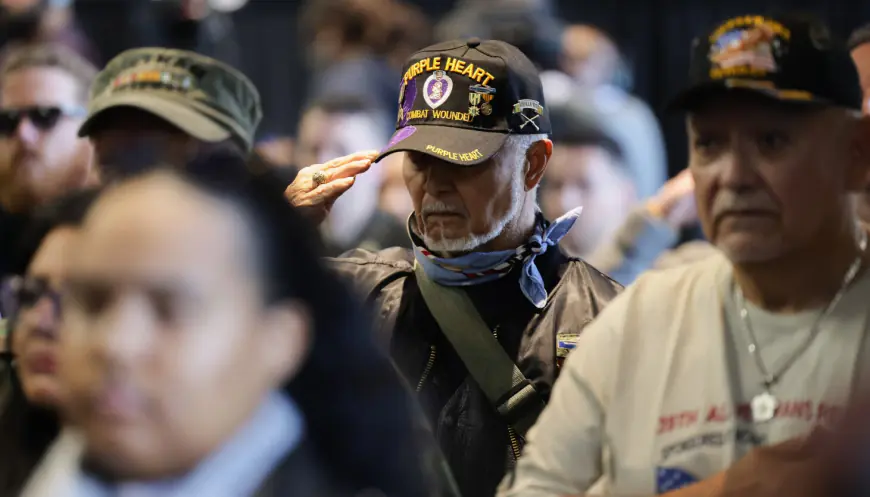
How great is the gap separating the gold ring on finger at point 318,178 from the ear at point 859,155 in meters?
1.14

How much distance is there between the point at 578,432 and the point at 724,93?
481 millimetres

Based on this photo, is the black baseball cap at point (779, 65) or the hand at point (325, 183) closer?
the black baseball cap at point (779, 65)

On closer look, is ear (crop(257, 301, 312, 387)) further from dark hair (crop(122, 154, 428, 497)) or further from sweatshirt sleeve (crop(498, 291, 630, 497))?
sweatshirt sleeve (crop(498, 291, 630, 497))

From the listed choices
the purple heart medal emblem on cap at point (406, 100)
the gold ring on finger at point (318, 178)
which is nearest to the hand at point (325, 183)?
the gold ring on finger at point (318, 178)

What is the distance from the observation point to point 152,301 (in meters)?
1.29

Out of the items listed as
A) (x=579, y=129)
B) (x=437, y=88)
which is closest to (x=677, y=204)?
(x=437, y=88)

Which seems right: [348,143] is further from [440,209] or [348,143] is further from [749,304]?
[749,304]

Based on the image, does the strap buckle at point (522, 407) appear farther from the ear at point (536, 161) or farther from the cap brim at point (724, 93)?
the cap brim at point (724, 93)

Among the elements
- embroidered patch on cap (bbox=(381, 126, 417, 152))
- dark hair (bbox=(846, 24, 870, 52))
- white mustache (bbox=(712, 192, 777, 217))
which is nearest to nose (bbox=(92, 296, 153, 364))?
white mustache (bbox=(712, 192, 777, 217))

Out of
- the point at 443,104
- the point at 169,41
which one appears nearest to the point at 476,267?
the point at 443,104

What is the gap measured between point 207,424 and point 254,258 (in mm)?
186

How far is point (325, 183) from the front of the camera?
2.42 meters

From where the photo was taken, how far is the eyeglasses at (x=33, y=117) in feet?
9.27

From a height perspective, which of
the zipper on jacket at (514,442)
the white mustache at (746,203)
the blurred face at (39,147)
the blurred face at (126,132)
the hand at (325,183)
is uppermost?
the white mustache at (746,203)
